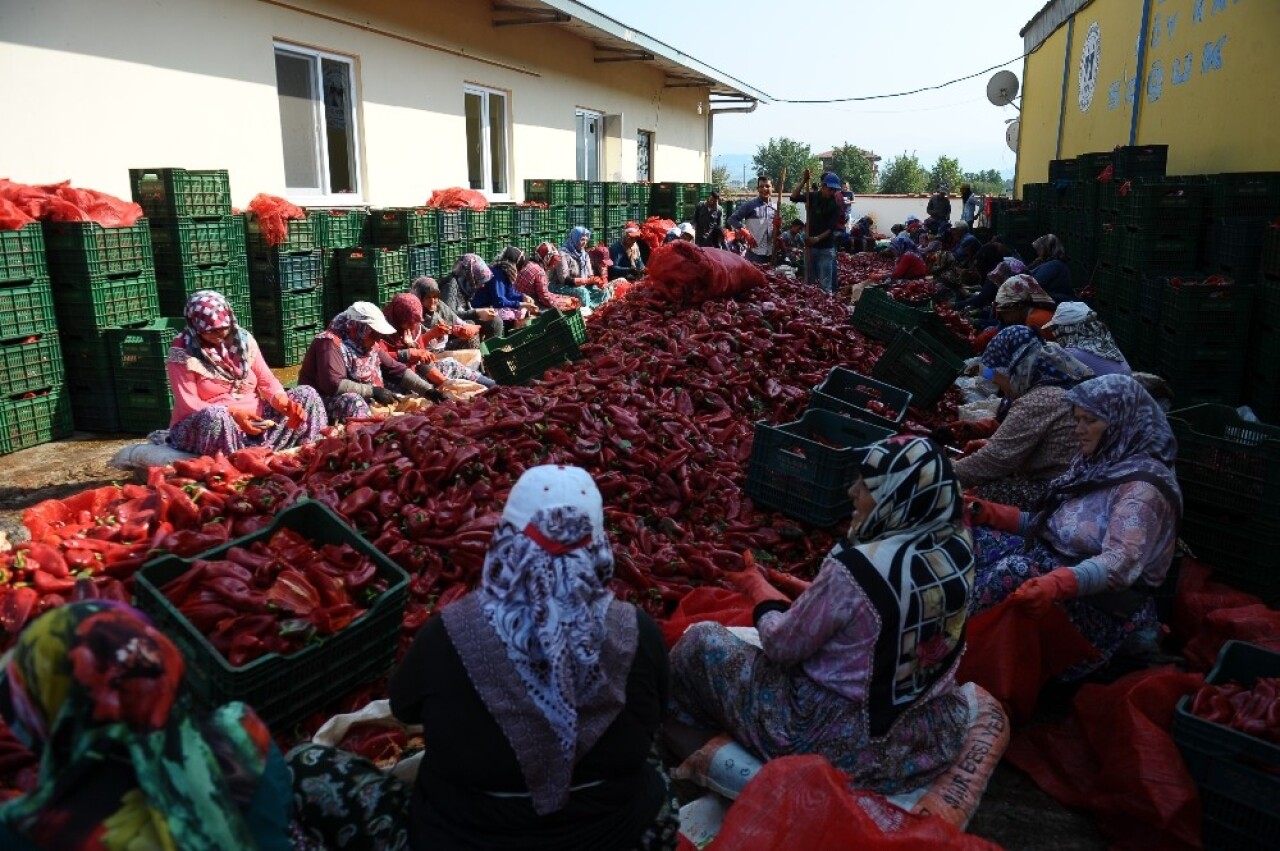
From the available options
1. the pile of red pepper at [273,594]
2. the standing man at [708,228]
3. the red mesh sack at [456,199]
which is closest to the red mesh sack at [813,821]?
the pile of red pepper at [273,594]

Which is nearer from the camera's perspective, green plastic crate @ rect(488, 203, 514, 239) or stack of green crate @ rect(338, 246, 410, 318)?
stack of green crate @ rect(338, 246, 410, 318)

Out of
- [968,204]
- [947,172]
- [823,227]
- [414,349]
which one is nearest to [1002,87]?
[968,204]

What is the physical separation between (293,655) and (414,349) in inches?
206

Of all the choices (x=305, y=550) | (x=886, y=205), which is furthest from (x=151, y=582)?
(x=886, y=205)

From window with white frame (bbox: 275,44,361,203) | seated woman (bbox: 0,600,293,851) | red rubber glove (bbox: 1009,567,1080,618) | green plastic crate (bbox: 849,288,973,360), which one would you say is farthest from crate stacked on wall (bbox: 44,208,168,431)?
red rubber glove (bbox: 1009,567,1080,618)

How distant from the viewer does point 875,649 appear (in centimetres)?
289

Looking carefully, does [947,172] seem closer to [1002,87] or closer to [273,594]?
[1002,87]

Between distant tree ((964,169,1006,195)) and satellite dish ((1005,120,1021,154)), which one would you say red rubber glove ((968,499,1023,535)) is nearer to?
satellite dish ((1005,120,1021,154))

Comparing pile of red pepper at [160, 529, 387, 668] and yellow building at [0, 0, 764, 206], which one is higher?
yellow building at [0, 0, 764, 206]

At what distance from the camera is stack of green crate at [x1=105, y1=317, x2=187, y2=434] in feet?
23.4

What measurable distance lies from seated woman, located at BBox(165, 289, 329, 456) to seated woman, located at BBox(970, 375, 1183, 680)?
4.47m

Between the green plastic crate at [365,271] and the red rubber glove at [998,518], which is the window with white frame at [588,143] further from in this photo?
the red rubber glove at [998,518]

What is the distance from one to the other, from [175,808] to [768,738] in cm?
196

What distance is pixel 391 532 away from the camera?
443 centimetres
